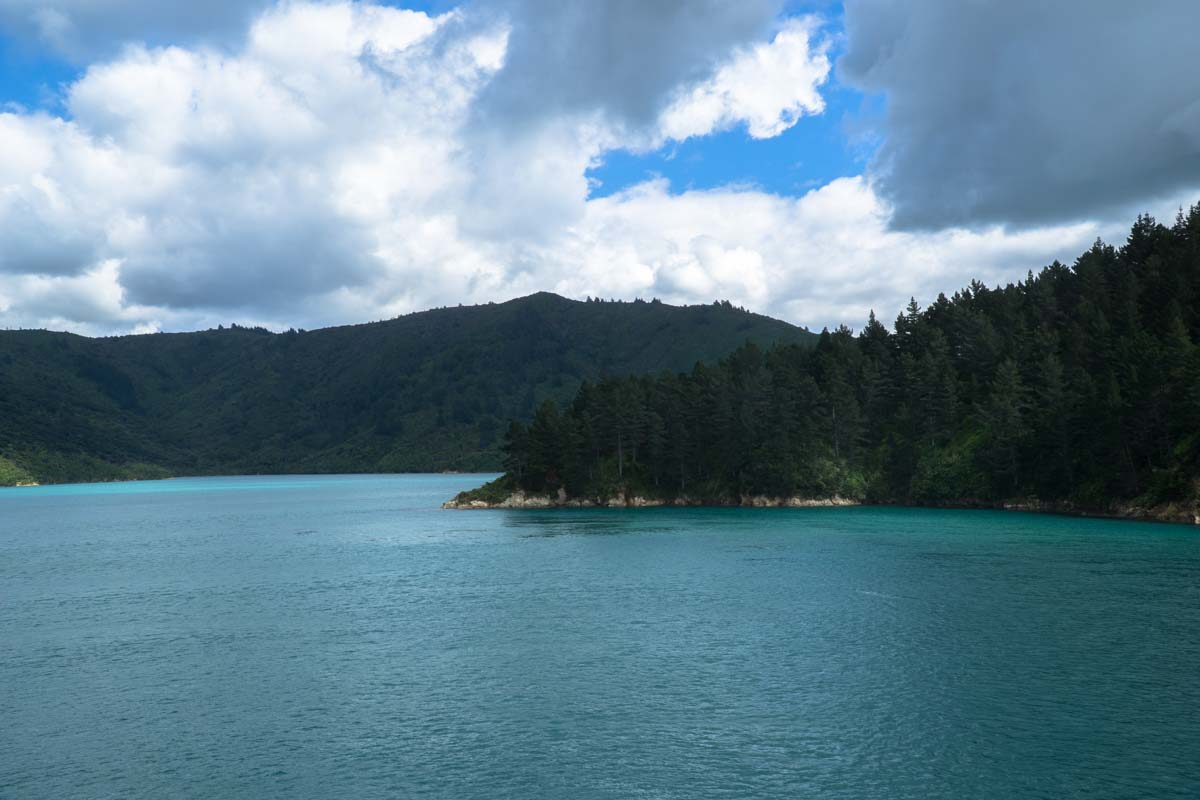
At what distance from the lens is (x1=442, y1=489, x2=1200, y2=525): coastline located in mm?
129962

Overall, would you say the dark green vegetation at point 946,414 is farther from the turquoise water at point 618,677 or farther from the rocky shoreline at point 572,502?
the turquoise water at point 618,677

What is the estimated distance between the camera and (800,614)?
200ft

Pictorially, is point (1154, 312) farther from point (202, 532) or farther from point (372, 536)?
point (202, 532)

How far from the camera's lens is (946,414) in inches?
6442

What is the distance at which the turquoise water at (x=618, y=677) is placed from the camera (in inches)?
1240

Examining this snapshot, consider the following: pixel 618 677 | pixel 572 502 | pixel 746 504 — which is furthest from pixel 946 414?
pixel 618 677

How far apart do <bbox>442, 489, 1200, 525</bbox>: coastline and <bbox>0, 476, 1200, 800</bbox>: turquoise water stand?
118ft

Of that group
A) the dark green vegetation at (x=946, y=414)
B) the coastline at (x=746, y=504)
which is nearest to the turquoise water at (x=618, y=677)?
the coastline at (x=746, y=504)

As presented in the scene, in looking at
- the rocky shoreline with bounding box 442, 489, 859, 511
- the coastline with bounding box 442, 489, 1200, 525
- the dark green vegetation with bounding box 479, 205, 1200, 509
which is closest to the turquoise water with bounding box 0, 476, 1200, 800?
the coastline with bounding box 442, 489, 1200, 525

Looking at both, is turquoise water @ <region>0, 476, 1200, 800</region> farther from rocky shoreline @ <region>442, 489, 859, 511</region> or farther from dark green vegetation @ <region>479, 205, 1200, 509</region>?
rocky shoreline @ <region>442, 489, 859, 511</region>

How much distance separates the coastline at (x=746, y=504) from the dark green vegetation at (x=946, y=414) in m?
1.35

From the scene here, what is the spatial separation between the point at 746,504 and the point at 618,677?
13425 centimetres

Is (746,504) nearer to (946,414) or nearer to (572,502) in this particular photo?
(572,502)

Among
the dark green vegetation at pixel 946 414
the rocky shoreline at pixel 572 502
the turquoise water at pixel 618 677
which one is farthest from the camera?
the rocky shoreline at pixel 572 502
